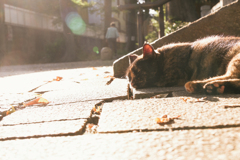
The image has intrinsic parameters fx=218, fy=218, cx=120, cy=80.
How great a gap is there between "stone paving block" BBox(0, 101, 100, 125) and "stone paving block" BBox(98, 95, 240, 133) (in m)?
0.17

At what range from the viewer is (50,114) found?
164 cm

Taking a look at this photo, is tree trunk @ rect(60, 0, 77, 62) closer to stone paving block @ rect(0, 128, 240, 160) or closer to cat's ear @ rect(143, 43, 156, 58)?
cat's ear @ rect(143, 43, 156, 58)

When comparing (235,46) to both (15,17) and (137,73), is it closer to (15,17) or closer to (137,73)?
(137,73)

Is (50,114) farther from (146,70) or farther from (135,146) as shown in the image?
(146,70)

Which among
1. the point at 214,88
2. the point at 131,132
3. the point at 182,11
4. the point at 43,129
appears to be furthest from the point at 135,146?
the point at 182,11

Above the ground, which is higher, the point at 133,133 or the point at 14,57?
the point at 14,57

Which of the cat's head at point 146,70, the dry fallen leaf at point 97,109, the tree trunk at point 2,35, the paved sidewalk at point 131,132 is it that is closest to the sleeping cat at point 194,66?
the cat's head at point 146,70

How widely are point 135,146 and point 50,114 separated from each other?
90 cm

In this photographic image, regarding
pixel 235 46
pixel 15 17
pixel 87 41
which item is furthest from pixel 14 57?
pixel 235 46

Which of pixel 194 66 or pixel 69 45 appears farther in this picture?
pixel 69 45

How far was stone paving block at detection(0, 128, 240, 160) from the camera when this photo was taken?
867 mm

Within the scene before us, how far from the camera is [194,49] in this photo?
237 centimetres

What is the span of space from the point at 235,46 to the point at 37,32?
572 inches

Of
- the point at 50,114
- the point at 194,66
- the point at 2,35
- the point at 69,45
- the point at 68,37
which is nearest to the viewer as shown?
the point at 50,114
